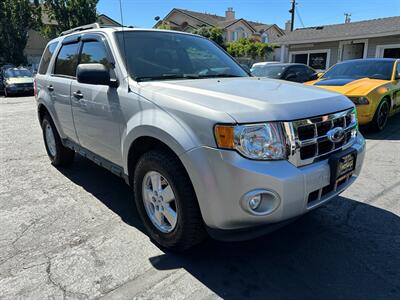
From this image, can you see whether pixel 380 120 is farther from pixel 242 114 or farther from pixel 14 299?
pixel 14 299

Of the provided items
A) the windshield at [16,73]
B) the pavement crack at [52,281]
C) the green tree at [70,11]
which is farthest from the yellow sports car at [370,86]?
the green tree at [70,11]

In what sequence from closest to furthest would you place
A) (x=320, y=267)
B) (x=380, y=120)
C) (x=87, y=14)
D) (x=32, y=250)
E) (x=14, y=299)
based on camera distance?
1. (x=14, y=299)
2. (x=320, y=267)
3. (x=32, y=250)
4. (x=380, y=120)
5. (x=87, y=14)

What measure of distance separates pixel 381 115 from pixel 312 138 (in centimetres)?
558

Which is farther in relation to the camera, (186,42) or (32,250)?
(186,42)

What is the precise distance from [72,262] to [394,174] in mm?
4230

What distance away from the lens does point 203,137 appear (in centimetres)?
229

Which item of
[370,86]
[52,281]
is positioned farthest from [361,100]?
[52,281]

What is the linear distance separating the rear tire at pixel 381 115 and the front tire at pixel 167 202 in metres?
5.65

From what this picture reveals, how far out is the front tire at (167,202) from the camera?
98.0 inches

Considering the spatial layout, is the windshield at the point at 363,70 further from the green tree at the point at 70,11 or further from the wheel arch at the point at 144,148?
the green tree at the point at 70,11

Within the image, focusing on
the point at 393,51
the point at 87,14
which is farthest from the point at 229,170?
the point at 87,14

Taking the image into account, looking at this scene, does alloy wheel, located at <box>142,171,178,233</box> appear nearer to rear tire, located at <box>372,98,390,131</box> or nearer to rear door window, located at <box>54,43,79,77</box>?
rear door window, located at <box>54,43,79,77</box>

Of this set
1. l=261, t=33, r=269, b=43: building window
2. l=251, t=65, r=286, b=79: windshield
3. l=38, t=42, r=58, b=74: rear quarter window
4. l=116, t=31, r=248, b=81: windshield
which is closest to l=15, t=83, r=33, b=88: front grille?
l=251, t=65, r=286, b=79: windshield

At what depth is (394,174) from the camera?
470 centimetres
